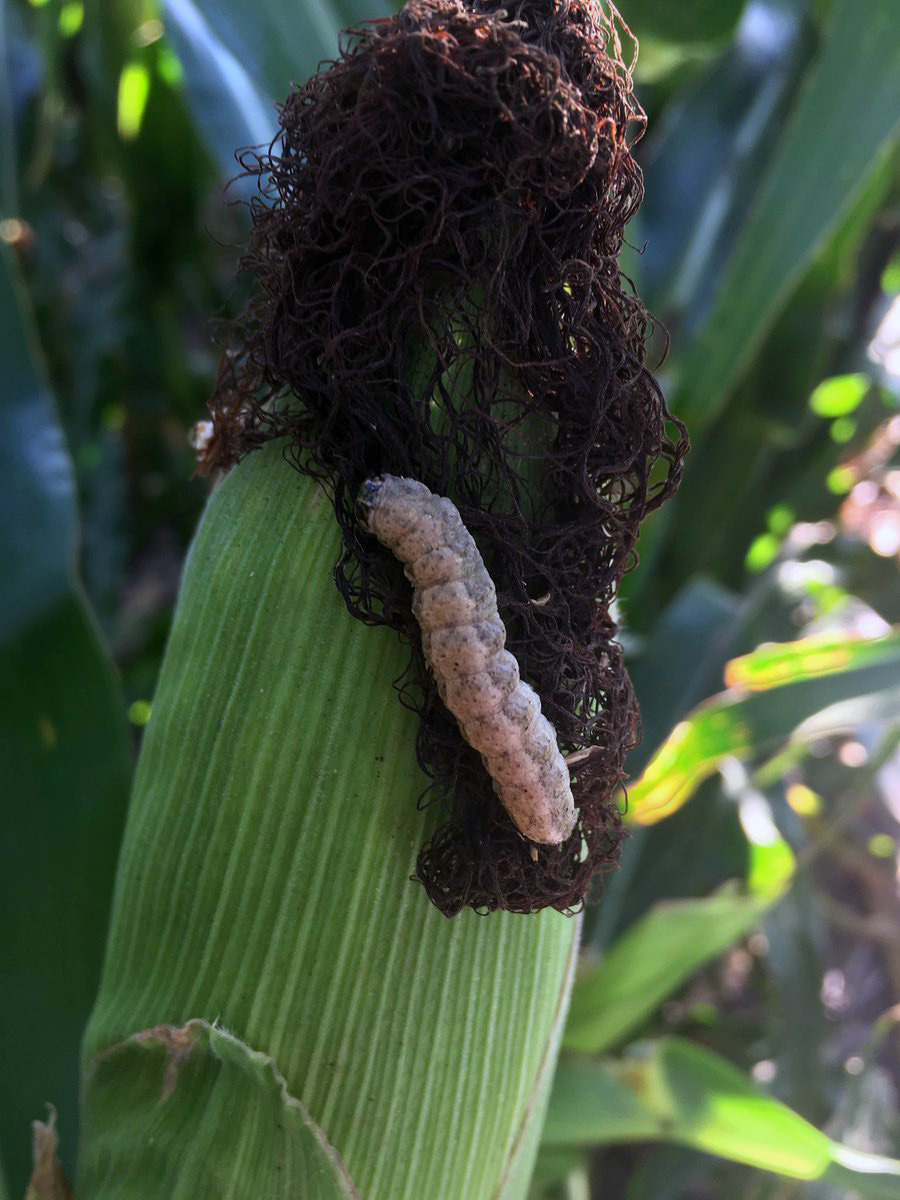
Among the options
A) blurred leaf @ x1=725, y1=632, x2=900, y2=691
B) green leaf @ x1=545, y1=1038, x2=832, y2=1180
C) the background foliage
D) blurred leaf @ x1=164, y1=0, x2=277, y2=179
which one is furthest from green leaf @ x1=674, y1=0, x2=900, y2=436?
green leaf @ x1=545, y1=1038, x2=832, y2=1180

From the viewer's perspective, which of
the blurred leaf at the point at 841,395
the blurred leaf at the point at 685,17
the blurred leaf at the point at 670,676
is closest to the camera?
the blurred leaf at the point at 685,17

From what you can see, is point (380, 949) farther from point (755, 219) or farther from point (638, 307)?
point (755, 219)

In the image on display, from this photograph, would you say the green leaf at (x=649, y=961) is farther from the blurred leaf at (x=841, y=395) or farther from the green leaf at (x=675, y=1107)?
the blurred leaf at (x=841, y=395)

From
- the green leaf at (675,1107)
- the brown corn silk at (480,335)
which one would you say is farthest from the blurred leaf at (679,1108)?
the brown corn silk at (480,335)

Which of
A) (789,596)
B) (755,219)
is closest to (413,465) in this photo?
(755,219)

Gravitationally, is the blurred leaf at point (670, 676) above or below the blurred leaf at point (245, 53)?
below

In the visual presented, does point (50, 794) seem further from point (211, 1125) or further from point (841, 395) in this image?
point (841, 395)

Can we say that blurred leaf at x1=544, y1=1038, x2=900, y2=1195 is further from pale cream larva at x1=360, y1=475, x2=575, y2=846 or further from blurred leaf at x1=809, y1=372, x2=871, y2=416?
blurred leaf at x1=809, y1=372, x2=871, y2=416
